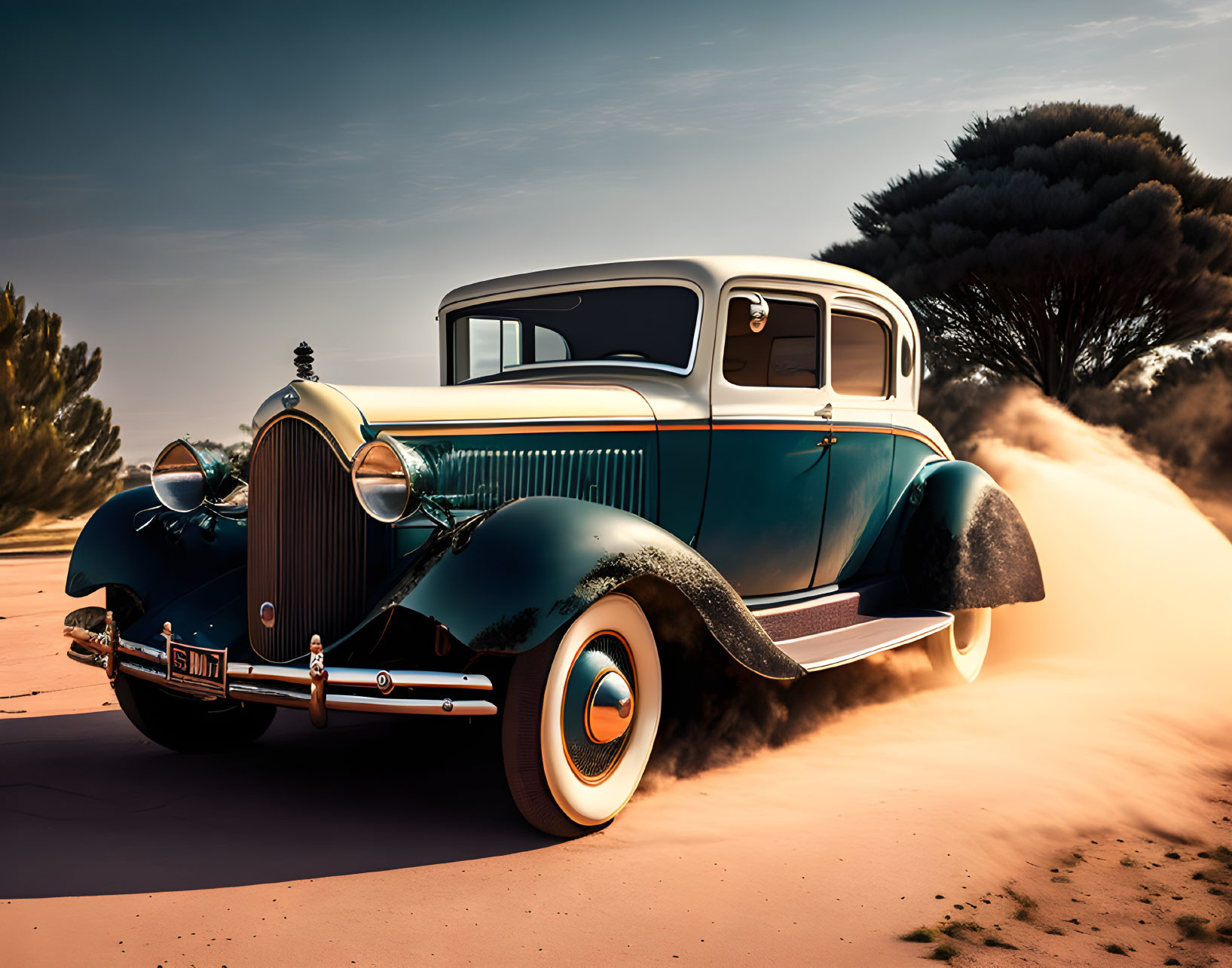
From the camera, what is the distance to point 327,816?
12.3 ft

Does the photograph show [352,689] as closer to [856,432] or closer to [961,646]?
[856,432]

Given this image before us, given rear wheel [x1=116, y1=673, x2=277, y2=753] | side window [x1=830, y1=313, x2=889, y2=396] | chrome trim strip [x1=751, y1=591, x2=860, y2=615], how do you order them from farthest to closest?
1. side window [x1=830, y1=313, x2=889, y2=396]
2. chrome trim strip [x1=751, y1=591, x2=860, y2=615]
3. rear wheel [x1=116, y1=673, x2=277, y2=753]

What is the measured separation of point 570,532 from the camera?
11.4ft

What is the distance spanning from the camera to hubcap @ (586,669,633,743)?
3.53m

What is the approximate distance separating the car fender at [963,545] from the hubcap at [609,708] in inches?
105

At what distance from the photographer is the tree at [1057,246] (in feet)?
73.6

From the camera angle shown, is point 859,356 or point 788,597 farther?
point 859,356

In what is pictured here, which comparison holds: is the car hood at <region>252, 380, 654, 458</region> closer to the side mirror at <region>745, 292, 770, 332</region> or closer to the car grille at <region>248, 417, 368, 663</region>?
the car grille at <region>248, 417, 368, 663</region>

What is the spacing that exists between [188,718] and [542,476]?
6.55 ft

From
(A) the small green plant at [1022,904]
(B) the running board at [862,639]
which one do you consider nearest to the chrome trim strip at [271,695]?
(B) the running board at [862,639]

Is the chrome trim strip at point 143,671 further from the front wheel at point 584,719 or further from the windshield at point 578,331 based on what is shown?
the windshield at point 578,331

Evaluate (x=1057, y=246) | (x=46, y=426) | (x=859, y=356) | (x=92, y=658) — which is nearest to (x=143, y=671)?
(x=92, y=658)

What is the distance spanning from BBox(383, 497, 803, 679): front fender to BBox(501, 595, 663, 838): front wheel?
0.16 meters

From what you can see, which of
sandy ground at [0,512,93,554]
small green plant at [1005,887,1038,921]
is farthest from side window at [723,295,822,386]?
sandy ground at [0,512,93,554]
